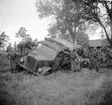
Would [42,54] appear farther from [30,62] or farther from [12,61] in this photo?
[12,61]

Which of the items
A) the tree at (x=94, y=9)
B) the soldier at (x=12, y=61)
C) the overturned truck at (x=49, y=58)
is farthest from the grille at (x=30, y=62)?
the tree at (x=94, y=9)

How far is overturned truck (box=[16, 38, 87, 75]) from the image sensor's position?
298 inches

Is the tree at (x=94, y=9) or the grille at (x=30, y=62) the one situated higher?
the tree at (x=94, y=9)

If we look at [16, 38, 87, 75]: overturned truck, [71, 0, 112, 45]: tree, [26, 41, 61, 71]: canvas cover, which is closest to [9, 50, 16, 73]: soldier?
[16, 38, 87, 75]: overturned truck

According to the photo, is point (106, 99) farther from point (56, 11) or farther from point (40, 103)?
point (56, 11)

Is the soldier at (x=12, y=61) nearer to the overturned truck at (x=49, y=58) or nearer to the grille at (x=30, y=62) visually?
the overturned truck at (x=49, y=58)

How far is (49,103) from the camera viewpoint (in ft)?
12.0

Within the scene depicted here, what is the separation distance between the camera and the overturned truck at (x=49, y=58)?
24.8 ft

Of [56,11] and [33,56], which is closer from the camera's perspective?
[33,56]

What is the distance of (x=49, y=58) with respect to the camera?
829 cm

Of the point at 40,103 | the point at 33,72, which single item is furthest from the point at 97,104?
the point at 33,72

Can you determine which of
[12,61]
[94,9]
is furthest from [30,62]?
[94,9]

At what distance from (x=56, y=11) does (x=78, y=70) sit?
22.7 meters

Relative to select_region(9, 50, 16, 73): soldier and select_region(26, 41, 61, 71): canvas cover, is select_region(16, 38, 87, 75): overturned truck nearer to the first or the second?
select_region(26, 41, 61, 71): canvas cover
